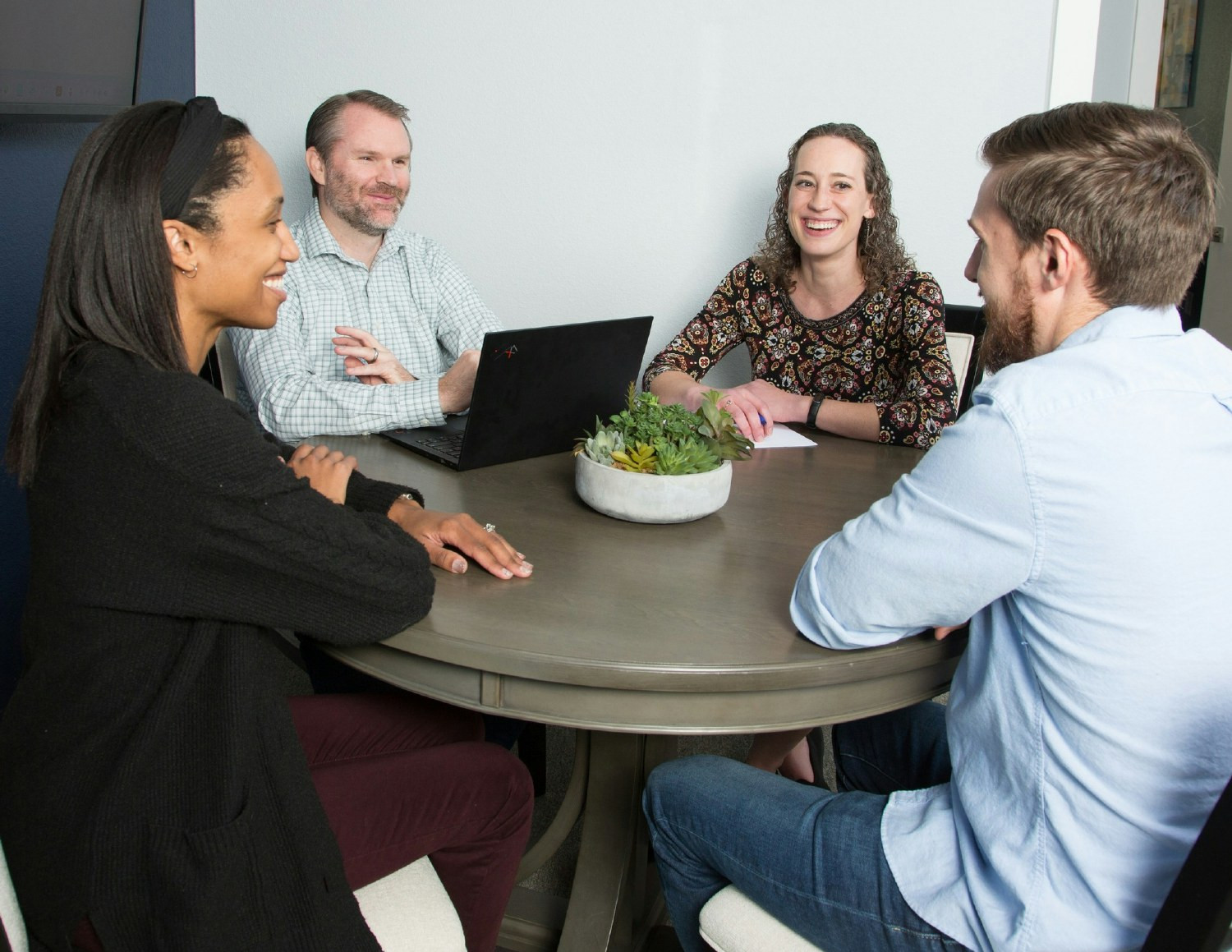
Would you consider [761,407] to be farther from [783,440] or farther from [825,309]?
[825,309]

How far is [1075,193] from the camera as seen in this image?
1115 millimetres

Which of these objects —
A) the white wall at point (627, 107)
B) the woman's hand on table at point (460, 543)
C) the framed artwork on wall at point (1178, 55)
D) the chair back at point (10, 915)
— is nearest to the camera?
the chair back at point (10, 915)

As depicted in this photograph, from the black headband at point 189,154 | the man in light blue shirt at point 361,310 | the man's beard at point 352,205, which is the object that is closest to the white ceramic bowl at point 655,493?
the man in light blue shirt at point 361,310

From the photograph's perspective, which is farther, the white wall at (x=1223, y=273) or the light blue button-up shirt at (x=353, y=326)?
the white wall at (x=1223, y=273)

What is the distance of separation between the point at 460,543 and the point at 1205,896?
883 millimetres

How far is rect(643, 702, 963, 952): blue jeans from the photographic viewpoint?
43.9 inches

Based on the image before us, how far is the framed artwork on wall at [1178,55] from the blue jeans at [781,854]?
16.0 feet

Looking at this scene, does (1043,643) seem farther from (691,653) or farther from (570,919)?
(570,919)

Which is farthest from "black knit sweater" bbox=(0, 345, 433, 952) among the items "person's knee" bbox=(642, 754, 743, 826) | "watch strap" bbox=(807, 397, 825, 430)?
"watch strap" bbox=(807, 397, 825, 430)

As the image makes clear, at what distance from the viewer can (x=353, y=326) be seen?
7.89ft

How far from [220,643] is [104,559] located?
15 cm

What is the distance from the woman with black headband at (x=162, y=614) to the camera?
3.52 feet

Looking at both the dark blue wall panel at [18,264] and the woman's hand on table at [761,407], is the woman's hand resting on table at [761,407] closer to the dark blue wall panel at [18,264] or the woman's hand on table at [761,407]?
the woman's hand on table at [761,407]

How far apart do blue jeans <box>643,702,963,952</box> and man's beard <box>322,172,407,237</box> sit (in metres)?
1.58
